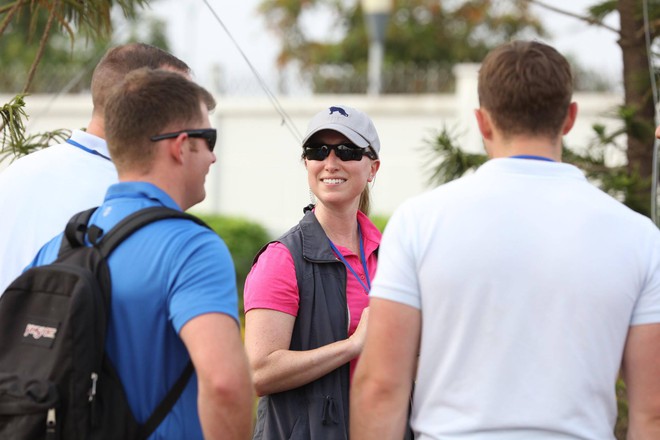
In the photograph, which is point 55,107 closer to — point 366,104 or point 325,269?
point 366,104

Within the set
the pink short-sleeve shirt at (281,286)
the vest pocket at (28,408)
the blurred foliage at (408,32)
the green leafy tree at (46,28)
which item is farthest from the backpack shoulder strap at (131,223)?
the blurred foliage at (408,32)

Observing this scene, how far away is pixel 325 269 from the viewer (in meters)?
3.01

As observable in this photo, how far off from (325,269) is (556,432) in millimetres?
1028

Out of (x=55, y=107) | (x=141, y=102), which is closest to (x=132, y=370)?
(x=141, y=102)

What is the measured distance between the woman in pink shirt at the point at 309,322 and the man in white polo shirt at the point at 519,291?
1.98ft

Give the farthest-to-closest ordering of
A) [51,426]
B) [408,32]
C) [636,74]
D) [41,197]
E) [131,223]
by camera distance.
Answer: [408,32] → [636,74] → [41,197] → [131,223] → [51,426]

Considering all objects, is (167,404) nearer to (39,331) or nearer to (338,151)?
(39,331)

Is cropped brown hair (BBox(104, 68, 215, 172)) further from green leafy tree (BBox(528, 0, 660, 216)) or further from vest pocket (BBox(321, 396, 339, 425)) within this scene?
green leafy tree (BBox(528, 0, 660, 216))

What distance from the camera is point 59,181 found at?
282 centimetres

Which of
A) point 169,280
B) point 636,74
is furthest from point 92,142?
point 636,74

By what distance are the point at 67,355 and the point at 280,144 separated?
13.6m

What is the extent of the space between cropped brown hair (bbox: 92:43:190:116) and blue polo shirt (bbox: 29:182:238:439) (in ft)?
2.49

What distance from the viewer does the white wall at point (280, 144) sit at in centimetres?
1481

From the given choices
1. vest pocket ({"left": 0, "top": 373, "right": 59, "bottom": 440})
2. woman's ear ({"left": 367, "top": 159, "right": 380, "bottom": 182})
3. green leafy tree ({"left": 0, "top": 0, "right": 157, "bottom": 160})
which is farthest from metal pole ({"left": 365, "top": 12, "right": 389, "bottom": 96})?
vest pocket ({"left": 0, "top": 373, "right": 59, "bottom": 440})
